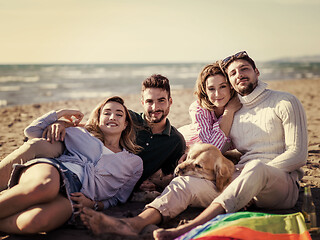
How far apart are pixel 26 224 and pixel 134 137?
170 centimetres

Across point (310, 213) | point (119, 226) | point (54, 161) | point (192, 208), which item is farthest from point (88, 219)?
point (310, 213)

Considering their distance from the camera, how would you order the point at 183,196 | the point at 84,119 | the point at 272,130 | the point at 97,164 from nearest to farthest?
the point at 183,196 < the point at 97,164 < the point at 272,130 < the point at 84,119

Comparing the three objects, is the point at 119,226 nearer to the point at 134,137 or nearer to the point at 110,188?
the point at 110,188

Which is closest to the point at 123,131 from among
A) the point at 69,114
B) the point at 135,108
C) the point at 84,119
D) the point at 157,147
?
the point at 157,147

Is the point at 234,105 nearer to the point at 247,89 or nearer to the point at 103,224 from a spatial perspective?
the point at 247,89

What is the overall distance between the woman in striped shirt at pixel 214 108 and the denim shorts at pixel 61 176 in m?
1.64

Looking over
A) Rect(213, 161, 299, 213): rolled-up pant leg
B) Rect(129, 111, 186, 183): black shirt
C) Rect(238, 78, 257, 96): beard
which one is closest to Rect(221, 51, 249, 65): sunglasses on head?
Rect(238, 78, 257, 96): beard

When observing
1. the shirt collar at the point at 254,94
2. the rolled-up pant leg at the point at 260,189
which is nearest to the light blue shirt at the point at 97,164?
the rolled-up pant leg at the point at 260,189

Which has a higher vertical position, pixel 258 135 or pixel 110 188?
pixel 258 135

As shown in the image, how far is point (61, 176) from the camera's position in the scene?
3.31 meters

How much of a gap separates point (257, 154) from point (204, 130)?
0.72m

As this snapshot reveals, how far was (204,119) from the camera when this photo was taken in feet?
14.6

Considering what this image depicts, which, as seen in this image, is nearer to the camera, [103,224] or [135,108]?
[103,224]

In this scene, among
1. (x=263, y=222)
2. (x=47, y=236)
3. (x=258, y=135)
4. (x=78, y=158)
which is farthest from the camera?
(x=258, y=135)
